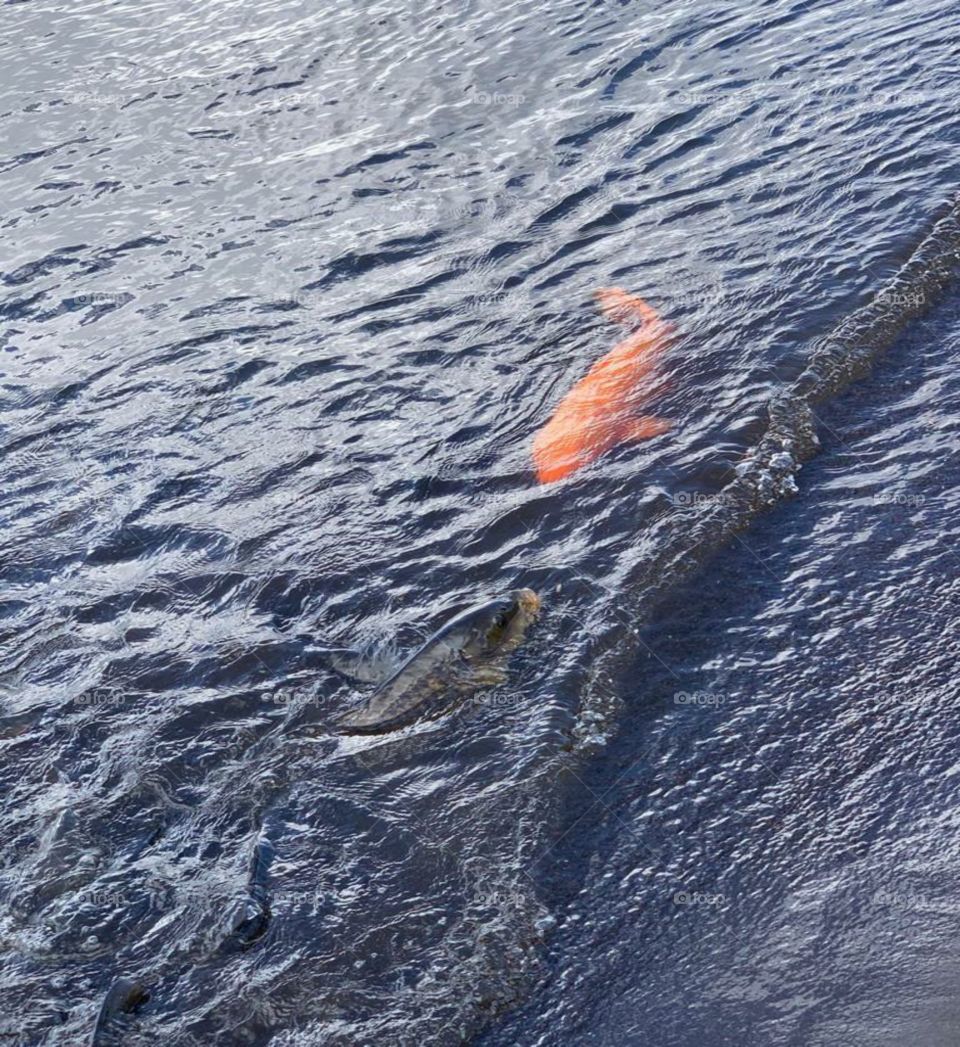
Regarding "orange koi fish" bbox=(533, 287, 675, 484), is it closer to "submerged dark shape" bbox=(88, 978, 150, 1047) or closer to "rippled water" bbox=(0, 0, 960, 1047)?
"rippled water" bbox=(0, 0, 960, 1047)

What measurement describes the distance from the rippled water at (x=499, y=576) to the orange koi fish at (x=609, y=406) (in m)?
0.16

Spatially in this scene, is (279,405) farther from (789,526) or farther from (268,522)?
(789,526)

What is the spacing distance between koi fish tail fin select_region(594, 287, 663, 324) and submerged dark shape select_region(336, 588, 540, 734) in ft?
11.1

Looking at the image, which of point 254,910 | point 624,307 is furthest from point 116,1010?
point 624,307

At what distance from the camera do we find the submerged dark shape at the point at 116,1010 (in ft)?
14.4

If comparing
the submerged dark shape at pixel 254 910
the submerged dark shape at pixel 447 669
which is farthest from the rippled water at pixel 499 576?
the submerged dark shape at pixel 447 669

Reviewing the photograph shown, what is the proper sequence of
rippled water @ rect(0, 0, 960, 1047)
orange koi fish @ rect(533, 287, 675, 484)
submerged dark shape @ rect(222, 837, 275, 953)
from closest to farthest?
rippled water @ rect(0, 0, 960, 1047) < submerged dark shape @ rect(222, 837, 275, 953) < orange koi fish @ rect(533, 287, 675, 484)

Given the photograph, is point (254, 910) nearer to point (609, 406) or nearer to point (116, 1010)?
point (116, 1010)

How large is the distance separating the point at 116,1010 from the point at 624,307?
6.06 meters

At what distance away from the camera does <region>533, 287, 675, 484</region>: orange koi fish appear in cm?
730

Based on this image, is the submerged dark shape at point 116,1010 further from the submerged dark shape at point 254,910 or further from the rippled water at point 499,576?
the submerged dark shape at point 254,910

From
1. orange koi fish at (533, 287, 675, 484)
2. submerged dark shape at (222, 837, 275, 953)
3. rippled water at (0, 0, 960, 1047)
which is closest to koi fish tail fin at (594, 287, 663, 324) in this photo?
orange koi fish at (533, 287, 675, 484)

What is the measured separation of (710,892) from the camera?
439cm

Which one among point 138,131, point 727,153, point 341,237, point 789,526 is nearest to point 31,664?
point 789,526
